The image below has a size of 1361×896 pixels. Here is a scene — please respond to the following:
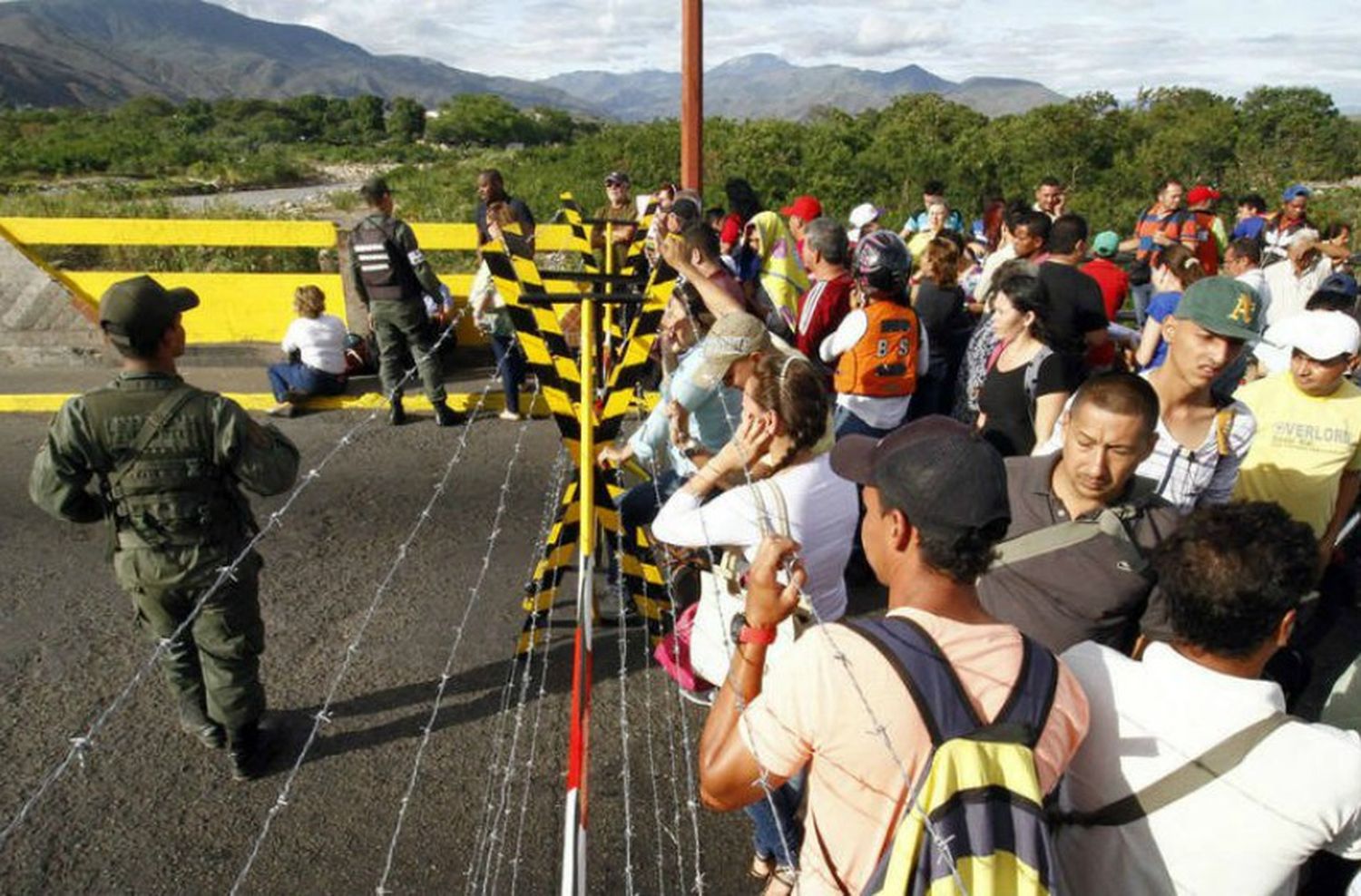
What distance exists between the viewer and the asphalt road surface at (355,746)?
307 cm

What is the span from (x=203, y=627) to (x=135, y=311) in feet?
3.88

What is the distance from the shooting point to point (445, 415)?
707 cm

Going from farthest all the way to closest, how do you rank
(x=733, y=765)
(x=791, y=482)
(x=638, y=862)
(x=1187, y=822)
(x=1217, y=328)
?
(x=638, y=862) → (x=1217, y=328) → (x=791, y=482) → (x=733, y=765) → (x=1187, y=822)

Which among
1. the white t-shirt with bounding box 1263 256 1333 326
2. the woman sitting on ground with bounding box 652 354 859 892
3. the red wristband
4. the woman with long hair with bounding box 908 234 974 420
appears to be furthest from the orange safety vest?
the white t-shirt with bounding box 1263 256 1333 326

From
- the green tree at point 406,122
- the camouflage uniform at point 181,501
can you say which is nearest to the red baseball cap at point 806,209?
the camouflage uniform at point 181,501

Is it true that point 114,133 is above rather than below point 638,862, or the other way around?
above

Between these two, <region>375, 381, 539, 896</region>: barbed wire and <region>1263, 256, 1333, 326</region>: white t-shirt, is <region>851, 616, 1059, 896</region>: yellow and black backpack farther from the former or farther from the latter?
<region>1263, 256, 1333, 326</region>: white t-shirt

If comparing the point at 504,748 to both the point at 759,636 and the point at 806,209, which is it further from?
the point at 806,209

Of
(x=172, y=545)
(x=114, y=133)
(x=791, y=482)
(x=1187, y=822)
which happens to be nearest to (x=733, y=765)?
(x=1187, y=822)

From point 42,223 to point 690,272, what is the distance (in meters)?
7.07

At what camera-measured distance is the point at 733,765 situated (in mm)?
1691

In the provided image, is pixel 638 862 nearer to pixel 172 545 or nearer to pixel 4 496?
pixel 172 545

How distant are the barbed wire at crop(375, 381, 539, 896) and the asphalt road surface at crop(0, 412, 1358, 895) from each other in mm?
17

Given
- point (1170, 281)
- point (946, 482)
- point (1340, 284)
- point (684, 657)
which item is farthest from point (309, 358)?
point (1340, 284)
